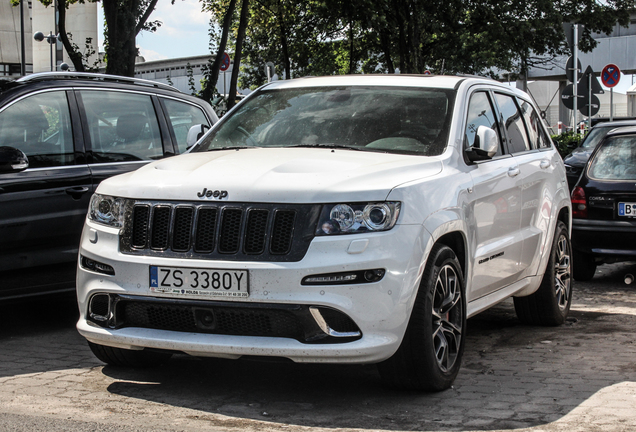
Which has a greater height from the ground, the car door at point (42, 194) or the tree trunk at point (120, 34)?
the tree trunk at point (120, 34)

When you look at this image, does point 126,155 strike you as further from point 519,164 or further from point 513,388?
point 513,388

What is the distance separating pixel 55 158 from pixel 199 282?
2736mm

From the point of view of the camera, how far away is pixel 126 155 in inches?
292

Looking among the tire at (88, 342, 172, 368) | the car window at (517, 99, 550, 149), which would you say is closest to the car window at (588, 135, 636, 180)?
the car window at (517, 99, 550, 149)

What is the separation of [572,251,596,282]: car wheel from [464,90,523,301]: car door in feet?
13.5

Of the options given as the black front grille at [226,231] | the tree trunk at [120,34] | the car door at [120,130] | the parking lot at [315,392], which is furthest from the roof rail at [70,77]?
the tree trunk at [120,34]

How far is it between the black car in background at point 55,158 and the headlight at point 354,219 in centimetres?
278

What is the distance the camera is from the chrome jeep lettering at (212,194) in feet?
15.4

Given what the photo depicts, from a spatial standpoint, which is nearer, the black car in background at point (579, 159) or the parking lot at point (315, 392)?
the parking lot at point (315, 392)

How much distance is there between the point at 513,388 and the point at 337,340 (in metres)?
1.31

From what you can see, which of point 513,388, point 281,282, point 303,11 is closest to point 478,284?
point 513,388

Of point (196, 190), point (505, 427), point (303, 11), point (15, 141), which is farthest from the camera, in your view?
point (303, 11)

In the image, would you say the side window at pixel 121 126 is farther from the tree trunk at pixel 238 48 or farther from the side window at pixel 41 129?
the tree trunk at pixel 238 48

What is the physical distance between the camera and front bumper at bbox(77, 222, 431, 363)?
449 cm
